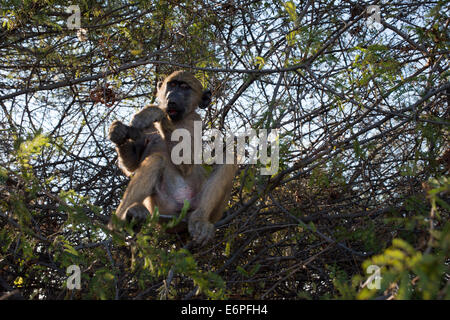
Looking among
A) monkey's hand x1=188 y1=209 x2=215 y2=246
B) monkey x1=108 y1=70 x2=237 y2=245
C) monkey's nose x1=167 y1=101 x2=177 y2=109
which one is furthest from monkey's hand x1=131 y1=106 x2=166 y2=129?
monkey's hand x1=188 y1=209 x2=215 y2=246

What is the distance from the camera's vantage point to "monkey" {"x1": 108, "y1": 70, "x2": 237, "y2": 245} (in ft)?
11.6

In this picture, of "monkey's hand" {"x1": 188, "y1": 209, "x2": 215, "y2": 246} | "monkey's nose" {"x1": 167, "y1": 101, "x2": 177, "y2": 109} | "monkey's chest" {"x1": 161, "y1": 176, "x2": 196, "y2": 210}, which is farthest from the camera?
"monkey's nose" {"x1": 167, "y1": 101, "x2": 177, "y2": 109}

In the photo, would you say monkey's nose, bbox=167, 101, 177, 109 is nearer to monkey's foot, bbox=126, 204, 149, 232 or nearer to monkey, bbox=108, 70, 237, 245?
monkey, bbox=108, 70, 237, 245

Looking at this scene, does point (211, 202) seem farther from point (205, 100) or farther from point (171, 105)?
point (205, 100)

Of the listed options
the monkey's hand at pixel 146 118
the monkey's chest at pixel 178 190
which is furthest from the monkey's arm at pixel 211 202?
the monkey's hand at pixel 146 118

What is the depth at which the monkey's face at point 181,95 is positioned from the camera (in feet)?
13.6

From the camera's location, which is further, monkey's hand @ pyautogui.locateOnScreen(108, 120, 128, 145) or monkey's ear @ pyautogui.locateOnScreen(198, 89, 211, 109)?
monkey's ear @ pyautogui.locateOnScreen(198, 89, 211, 109)

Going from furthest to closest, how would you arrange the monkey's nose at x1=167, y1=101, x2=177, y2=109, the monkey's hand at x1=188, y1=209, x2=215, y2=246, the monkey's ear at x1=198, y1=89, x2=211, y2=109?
1. the monkey's ear at x1=198, y1=89, x2=211, y2=109
2. the monkey's nose at x1=167, y1=101, x2=177, y2=109
3. the monkey's hand at x1=188, y1=209, x2=215, y2=246

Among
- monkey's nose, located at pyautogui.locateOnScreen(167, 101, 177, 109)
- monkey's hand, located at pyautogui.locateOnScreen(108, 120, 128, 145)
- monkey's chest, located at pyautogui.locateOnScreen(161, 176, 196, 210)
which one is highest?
monkey's nose, located at pyautogui.locateOnScreen(167, 101, 177, 109)

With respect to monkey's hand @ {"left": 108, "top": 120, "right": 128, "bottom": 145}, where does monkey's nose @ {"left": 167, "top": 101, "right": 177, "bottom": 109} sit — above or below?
above

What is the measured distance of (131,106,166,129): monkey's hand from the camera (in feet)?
11.5

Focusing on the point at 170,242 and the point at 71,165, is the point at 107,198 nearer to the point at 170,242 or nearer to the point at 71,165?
the point at 71,165

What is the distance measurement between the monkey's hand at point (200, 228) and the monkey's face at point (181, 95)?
0.98 m

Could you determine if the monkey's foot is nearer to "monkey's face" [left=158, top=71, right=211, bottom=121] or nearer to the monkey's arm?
the monkey's arm
